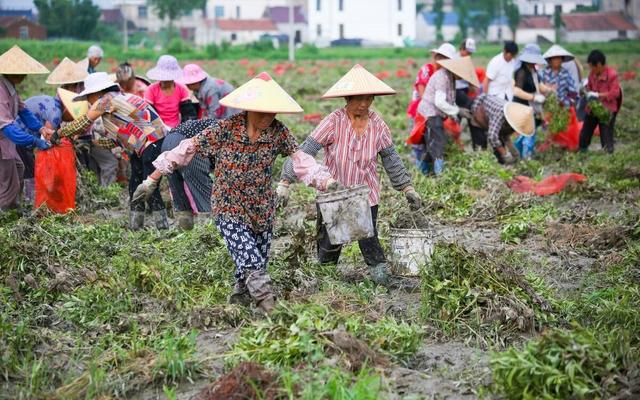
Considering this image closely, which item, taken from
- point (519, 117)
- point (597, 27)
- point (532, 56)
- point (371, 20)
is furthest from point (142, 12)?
point (519, 117)

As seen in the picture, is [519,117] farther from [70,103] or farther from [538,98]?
[70,103]

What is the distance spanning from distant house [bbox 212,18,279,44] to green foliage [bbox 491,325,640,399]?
8829 centimetres

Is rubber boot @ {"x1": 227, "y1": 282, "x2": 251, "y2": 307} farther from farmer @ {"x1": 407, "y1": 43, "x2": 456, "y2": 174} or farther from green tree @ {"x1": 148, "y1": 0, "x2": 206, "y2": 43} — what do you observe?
green tree @ {"x1": 148, "y1": 0, "x2": 206, "y2": 43}

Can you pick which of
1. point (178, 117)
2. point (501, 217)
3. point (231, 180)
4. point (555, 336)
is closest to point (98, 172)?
point (178, 117)

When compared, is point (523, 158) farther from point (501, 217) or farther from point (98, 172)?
point (98, 172)

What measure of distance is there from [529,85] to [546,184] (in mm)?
2358

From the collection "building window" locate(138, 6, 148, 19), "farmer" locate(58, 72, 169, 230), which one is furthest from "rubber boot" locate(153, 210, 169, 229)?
"building window" locate(138, 6, 148, 19)

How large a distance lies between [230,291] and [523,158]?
7433 mm

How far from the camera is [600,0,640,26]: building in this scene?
253 ft

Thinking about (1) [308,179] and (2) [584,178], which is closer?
(1) [308,179]

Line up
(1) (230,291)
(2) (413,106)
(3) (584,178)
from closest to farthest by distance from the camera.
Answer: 1. (1) (230,291)
2. (3) (584,178)
3. (2) (413,106)

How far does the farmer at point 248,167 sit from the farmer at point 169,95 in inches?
163

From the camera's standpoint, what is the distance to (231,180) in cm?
640

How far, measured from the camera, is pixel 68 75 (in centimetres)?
1112
